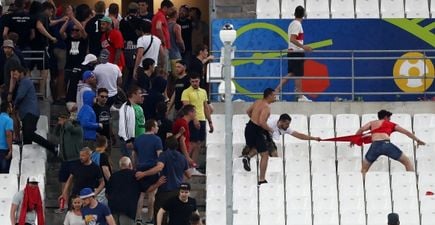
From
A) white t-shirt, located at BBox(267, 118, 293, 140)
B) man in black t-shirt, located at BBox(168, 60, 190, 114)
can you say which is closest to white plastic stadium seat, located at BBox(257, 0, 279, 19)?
man in black t-shirt, located at BBox(168, 60, 190, 114)

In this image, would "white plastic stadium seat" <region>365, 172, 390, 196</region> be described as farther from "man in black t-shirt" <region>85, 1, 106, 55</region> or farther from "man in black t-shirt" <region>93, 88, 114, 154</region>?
"man in black t-shirt" <region>85, 1, 106, 55</region>

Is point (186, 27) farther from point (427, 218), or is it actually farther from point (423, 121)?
point (427, 218)

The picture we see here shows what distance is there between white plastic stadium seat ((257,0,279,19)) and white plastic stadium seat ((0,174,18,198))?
23.9 feet

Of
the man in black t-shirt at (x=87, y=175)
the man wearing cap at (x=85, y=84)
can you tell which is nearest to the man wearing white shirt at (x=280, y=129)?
the man wearing cap at (x=85, y=84)

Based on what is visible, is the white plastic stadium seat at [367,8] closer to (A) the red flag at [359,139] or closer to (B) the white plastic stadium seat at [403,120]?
(B) the white plastic stadium seat at [403,120]

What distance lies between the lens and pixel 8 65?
36.9 m

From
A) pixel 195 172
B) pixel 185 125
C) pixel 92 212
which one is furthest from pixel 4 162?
pixel 92 212

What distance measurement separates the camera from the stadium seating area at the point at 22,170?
3541 cm

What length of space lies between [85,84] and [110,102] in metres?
0.53

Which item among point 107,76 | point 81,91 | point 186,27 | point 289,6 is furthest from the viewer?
point 289,6

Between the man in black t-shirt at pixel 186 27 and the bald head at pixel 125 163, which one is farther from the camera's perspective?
the man in black t-shirt at pixel 186 27

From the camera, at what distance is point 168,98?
38938mm

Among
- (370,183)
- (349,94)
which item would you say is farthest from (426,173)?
(349,94)

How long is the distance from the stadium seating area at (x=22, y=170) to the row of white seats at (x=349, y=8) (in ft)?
20.1
